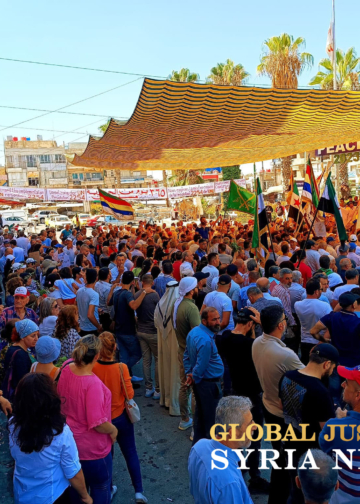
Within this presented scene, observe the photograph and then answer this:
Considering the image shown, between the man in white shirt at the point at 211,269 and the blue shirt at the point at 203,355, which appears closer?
the blue shirt at the point at 203,355

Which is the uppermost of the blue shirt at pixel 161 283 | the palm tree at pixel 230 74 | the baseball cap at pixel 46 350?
the palm tree at pixel 230 74

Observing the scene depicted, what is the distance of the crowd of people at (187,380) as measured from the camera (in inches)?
95.7

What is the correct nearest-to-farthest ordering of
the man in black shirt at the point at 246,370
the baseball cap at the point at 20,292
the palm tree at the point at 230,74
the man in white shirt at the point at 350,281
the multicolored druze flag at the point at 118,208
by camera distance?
the man in black shirt at the point at 246,370 → the baseball cap at the point at 20,292 → the man in white shirt at the point at 350,281 → the multicolored druze flag at the point at 118,208 → the palm tree at the point at 230,74

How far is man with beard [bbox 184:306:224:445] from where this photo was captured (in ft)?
13.3

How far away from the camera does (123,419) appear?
3.65 metres

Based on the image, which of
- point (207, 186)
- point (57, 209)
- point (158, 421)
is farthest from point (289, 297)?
point (57, 209)

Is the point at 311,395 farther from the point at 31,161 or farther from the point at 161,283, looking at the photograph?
the point at 31,161

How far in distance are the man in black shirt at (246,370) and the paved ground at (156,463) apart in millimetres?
197

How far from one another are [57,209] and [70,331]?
48202mm

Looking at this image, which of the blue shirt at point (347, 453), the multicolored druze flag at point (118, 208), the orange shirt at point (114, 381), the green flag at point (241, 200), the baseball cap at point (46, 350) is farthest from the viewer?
the multicolored druze flag at point (118, 208)

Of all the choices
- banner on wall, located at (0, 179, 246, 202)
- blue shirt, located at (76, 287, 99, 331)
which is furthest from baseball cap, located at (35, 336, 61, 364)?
banner on wall, located at (0, 179, 246, 202)

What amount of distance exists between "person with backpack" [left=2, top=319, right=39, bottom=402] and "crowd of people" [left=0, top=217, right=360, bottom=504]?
0.04 ft

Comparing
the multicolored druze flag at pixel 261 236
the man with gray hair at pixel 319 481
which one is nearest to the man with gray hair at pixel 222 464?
the man with gray hair at pixel 319 481

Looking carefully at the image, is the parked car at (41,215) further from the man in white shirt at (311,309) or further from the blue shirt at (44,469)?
the blue shirt at (44,469)
